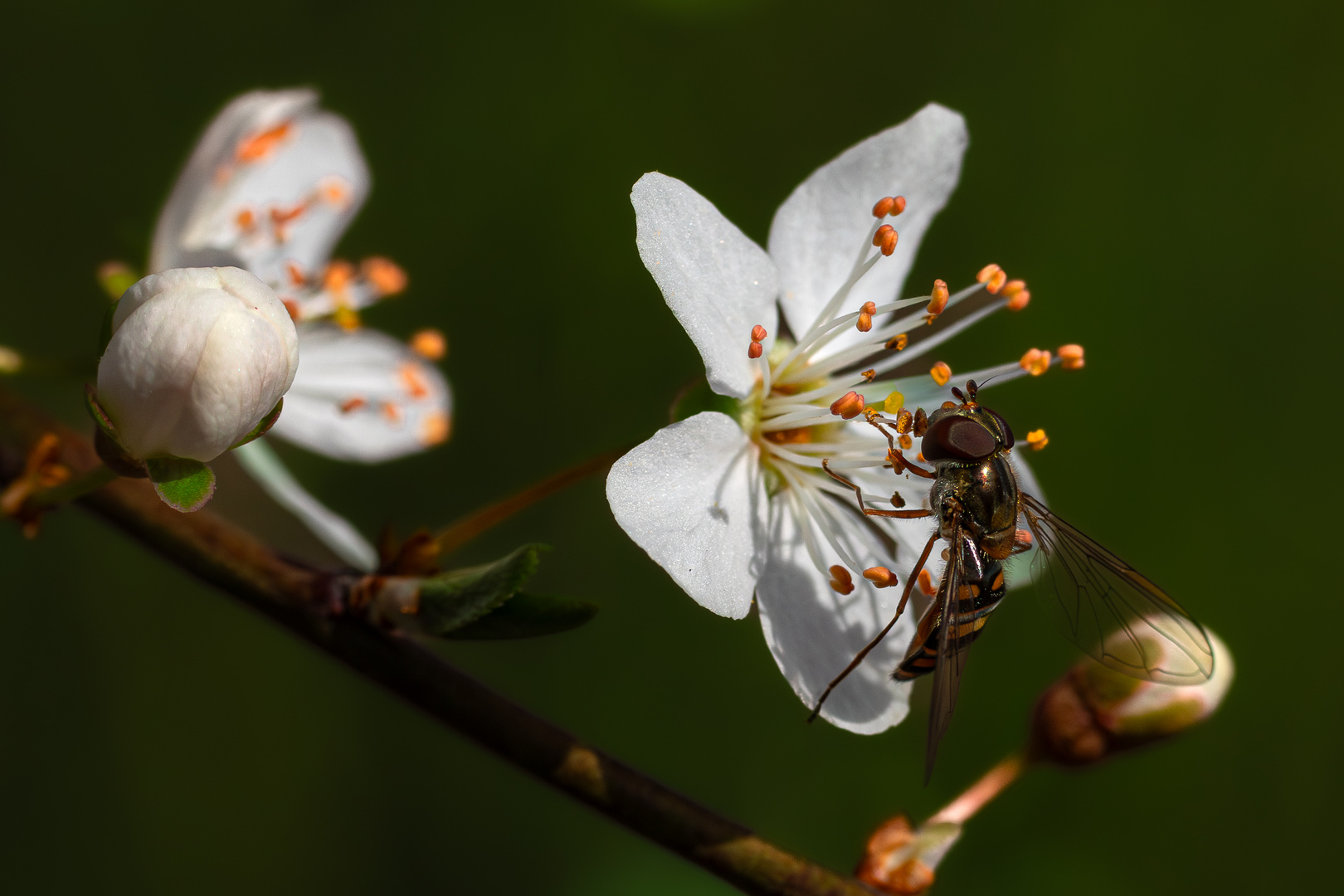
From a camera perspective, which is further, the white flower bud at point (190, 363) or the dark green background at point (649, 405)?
the dark green background at point (649, 405)

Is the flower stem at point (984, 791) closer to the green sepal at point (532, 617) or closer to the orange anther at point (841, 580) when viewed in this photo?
the orange anther at point (841, 580)

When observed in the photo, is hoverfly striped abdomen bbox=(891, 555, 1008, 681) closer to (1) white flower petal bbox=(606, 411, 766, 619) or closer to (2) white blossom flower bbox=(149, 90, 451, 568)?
(1) white flower petal bbox=(606, 411, 766, 619)

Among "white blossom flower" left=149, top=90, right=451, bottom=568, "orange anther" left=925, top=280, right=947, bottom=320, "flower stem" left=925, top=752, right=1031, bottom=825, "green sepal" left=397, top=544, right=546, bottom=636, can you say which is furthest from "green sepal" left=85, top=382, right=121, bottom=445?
"flower stem" left=925, top=752, right=1031, bottom=825

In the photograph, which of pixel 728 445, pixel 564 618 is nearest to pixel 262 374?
pixel 564 618

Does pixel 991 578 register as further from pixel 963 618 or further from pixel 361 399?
pixel 361 399

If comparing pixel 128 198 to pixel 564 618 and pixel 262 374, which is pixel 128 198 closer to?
pixel 262 374

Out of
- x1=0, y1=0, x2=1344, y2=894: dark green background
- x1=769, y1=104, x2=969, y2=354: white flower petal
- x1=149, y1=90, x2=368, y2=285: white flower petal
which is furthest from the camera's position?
x1=0, y1=0, x2=1344, y2=894: dark green background

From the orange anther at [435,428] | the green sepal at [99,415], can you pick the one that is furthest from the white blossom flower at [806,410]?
the orange anther at [435,428]
